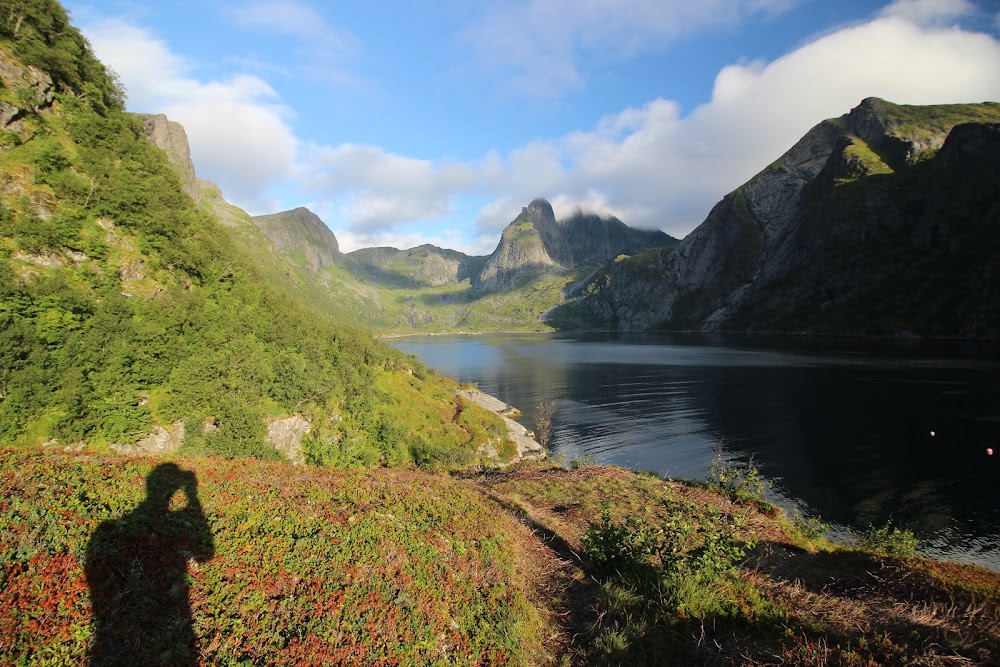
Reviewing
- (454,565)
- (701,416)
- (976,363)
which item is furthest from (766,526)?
(976,363)

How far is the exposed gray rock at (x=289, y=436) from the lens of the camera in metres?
33.2

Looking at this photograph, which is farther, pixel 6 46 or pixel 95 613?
pixel 6 46

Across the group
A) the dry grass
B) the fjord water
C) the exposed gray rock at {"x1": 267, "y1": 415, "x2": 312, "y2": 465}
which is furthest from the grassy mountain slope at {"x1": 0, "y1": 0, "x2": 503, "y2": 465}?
the fjord water

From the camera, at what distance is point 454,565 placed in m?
12.1

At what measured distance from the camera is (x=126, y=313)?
28.0 m

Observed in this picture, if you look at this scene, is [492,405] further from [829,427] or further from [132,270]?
[132,270]

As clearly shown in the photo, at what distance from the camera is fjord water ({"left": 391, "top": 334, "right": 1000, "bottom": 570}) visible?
38531 millimetres

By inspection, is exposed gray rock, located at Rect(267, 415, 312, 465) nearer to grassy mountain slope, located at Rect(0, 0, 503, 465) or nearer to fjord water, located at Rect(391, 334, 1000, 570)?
grassy mountain slope, located at Rect(0, 0, 503, 465)

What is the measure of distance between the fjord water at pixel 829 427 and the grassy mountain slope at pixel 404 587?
32.2 metres

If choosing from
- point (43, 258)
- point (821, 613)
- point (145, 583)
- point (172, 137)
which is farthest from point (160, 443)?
point (172, 137)

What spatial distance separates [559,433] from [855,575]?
2191 inches

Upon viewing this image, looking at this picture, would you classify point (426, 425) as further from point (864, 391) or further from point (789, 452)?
point (864, 391)

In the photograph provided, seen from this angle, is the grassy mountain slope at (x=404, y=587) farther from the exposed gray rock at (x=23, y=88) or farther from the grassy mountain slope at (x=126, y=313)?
the exposed gray rock at (x=23, y=88)

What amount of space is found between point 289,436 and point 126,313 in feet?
44.9
